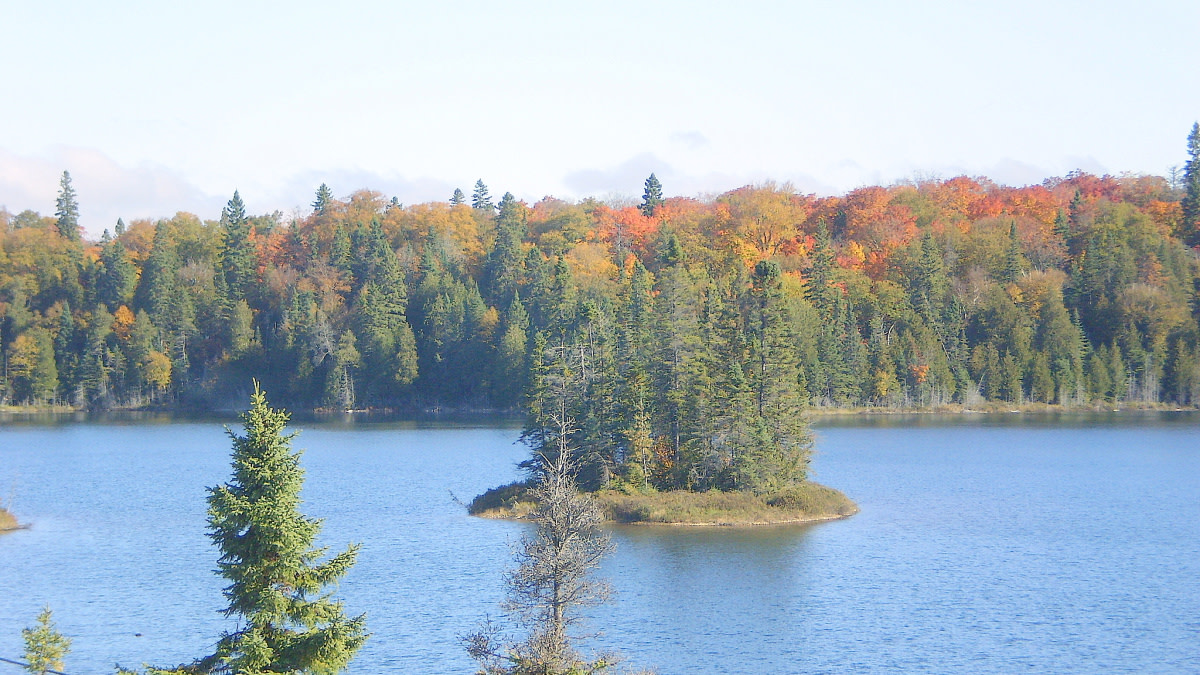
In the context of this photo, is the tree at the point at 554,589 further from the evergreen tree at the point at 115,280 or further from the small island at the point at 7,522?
the evergreen tree at the point at 115,280

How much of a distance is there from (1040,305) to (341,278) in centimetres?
8260

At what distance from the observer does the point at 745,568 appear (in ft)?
158

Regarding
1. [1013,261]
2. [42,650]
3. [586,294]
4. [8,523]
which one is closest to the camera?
[42,650]

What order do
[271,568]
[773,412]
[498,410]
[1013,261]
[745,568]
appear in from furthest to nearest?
[498,410] → [1013,261] → [773,412] → [745,568] → [271,568]

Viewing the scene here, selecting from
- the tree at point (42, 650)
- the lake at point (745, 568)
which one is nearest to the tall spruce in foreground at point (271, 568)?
the tree at point (42, 650)

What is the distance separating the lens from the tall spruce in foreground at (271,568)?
18953mm

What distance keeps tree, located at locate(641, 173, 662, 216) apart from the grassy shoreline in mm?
105686

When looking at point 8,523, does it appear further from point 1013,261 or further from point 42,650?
point 1013,261

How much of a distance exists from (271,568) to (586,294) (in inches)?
4130

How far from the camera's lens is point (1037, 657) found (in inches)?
1447

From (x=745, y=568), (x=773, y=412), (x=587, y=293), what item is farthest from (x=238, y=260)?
(x=745, y=568)

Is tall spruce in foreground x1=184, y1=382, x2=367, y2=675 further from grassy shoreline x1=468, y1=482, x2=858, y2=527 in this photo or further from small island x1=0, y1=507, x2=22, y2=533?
small island x1=0, y1=507, x2=22, y2=533

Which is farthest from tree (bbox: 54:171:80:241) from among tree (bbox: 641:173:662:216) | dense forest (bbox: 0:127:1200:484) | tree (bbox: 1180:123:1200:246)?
tree (bbox: 1180:123:1200:246)

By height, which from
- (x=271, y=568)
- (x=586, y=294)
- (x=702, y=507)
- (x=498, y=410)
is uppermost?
(x=586, y=294)
